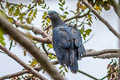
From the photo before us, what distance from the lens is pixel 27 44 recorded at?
3.13 ft

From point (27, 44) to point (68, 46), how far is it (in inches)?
136

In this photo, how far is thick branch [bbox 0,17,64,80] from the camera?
89cm

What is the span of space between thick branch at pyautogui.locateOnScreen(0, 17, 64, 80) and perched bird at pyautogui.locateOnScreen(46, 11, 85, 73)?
9.94 feet

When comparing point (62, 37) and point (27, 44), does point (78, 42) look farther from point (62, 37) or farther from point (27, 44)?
point (27, 44)

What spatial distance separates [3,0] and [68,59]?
3.97 ft

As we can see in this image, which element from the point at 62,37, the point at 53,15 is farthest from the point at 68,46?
the point at 53,15

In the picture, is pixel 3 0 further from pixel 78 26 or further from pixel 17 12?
pixel 78 26

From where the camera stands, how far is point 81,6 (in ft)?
15.5

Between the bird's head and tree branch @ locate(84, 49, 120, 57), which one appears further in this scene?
the bird's head

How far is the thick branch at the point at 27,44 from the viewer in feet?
2.92

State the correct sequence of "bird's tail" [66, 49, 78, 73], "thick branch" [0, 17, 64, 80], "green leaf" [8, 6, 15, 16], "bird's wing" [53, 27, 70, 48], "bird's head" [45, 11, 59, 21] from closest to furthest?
"thick branch" [0, 17, 64, 80]
"green leaf" [8, 6, 15, 16]
"bird's tail" [66, 49, 78, 73]
"bird's wing" [53, 27, 70, 48]
"bird's head" [45, 11, 59, 21]

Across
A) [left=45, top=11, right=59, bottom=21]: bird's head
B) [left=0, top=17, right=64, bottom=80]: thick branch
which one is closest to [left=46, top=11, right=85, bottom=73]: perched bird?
[left=45, top=11, right=59, bottom=21]: bird's head

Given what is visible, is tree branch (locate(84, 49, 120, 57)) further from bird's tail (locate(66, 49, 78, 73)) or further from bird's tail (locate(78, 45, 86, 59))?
bird's tail (locate(66, 49, 78, 73))

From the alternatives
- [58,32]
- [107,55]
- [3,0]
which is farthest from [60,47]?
[3,0]
